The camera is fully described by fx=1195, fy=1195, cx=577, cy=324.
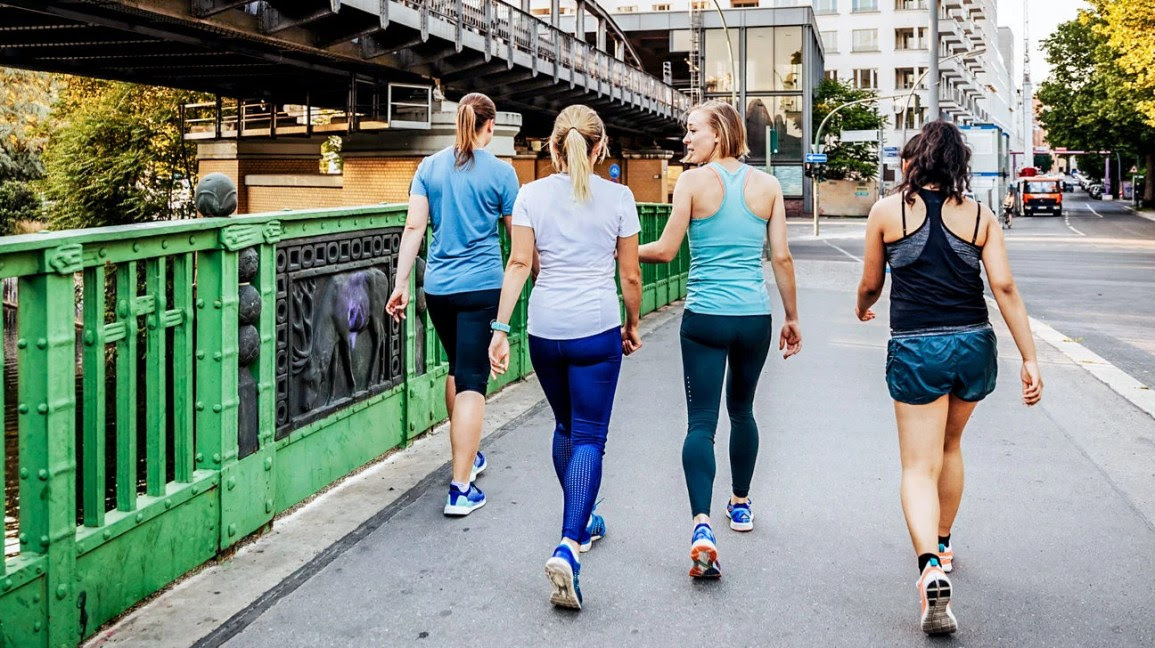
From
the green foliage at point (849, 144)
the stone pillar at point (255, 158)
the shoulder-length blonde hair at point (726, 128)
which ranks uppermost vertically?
the green foliage at point (849, 144)

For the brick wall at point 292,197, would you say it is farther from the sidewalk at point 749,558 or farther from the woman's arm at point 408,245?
the woman's arm at point 408,245

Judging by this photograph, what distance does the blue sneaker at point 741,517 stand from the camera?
5.10 meters

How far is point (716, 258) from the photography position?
15.3 feet

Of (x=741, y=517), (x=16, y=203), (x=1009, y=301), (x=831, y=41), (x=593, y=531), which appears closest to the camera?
(x=1009, y=301)

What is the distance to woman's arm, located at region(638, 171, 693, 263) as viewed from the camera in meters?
4.61

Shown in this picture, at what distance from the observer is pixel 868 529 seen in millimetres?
5152

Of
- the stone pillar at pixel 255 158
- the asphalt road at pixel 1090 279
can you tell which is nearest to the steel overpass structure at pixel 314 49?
the stone pillar at pixel 255 158

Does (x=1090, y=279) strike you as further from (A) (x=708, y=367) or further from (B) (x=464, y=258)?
(A) (x=708, y=367)

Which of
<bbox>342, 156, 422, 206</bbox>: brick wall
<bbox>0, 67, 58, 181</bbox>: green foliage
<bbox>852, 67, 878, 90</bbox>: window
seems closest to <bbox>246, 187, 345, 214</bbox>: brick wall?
<bbox>342, 156, 422, 206</bbox>: brick wall

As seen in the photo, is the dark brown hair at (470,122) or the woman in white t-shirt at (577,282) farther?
the dark brown hair at (470,122)

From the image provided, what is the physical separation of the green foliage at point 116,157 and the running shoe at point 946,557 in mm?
40289

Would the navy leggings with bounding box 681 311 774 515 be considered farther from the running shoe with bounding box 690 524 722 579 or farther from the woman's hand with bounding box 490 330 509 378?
the woman's hand with bounding box 490 330 509 378

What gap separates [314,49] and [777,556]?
20.1m

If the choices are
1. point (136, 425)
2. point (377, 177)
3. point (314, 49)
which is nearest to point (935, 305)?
point (136, 425)
